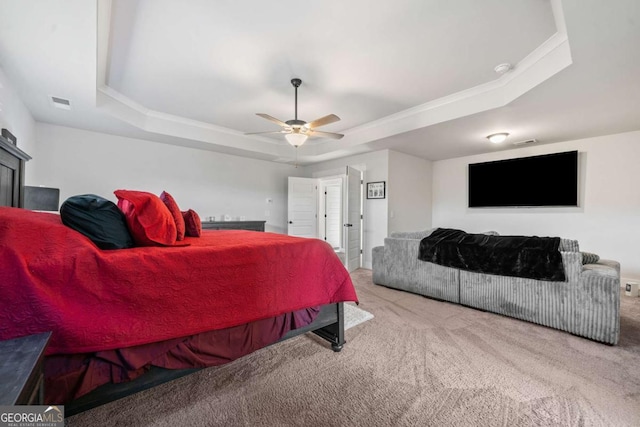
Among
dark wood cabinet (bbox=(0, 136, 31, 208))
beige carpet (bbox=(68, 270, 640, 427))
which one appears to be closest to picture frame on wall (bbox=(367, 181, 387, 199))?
beige carpet (bbox=(68, 270, 640, 427))

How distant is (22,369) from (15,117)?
3.24 meters

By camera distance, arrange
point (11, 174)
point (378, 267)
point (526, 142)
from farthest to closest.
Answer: point (526, 142) < point (378, 267) < point (11, 174)

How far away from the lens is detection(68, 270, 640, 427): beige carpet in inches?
56.2

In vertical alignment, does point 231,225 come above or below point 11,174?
→ below

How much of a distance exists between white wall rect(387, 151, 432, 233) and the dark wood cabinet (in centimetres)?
475

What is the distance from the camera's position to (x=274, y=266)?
5.88 feet

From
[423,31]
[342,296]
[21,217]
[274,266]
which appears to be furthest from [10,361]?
[423,31]

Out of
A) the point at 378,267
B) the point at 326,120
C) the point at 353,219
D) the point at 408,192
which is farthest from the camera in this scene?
the point at 408,192

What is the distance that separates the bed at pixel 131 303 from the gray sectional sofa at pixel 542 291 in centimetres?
212

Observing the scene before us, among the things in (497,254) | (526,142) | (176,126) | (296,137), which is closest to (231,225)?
(176,126)

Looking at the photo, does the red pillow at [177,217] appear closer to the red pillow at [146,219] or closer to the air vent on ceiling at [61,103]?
the red pillow at [146,219]

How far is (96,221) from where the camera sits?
1.45 metres

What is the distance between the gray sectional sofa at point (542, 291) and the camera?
2.21 metres

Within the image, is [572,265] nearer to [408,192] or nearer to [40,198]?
[408,192]
